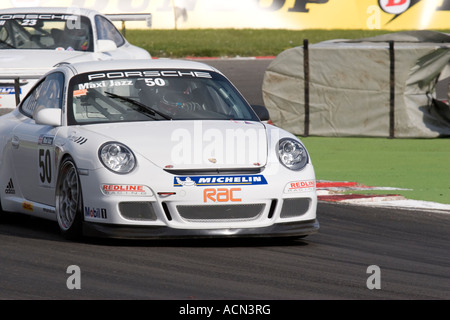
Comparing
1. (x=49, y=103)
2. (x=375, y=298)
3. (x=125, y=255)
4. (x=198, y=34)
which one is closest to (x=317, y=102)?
(x=49, y=103)

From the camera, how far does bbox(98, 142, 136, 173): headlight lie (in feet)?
25.1

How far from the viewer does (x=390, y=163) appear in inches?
529

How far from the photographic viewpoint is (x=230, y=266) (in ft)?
23.2

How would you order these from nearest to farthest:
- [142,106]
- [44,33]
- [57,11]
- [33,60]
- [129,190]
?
[129,190] → [142,106] → [33,60] → [44,33] → [57,11]

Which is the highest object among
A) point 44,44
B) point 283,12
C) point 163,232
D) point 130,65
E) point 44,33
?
point 130,65

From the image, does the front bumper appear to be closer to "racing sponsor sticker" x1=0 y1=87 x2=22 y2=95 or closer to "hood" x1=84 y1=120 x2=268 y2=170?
"hood" x1=84 y1=120 x2=268 y2=170

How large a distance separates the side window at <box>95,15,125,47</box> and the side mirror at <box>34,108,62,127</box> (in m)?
A: 6.72

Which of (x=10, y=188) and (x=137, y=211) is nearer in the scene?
(x=137, y=211)

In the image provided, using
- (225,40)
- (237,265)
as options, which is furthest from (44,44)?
(225,40)

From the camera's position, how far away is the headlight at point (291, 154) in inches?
313

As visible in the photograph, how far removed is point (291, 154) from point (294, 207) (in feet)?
1.27

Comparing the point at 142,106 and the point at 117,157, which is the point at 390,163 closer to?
the point at 142,106
